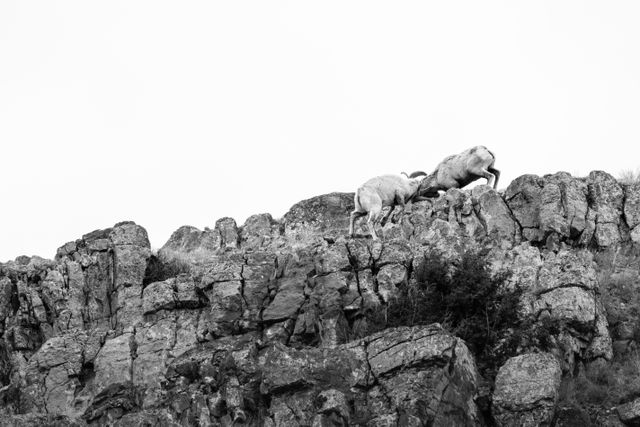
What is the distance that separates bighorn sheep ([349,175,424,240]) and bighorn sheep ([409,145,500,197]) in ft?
4.60

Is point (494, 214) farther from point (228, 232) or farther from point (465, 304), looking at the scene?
point (228, 232)

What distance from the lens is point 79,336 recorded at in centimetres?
3684

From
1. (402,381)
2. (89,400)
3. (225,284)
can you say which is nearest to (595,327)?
(402,381)

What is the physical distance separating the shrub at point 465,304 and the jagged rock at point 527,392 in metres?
2.56

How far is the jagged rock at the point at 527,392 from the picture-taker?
96.5ft

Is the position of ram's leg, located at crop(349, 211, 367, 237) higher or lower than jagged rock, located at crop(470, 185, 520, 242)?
higher

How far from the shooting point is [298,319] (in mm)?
Answer: 35438

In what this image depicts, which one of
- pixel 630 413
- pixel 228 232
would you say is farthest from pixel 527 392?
pixel 228 232

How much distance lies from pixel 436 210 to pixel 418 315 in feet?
26.9

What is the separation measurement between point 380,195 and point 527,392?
13.5 metres

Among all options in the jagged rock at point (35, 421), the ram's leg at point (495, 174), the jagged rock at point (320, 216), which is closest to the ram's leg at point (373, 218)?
the jagged rock at point (320, 216)

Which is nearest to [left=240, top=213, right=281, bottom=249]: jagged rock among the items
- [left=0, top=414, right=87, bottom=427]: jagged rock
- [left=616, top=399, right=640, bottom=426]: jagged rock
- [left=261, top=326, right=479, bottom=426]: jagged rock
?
[left=0, top=414, right=87, bottom=427]: jagged rock

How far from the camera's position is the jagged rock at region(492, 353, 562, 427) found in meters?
29.4

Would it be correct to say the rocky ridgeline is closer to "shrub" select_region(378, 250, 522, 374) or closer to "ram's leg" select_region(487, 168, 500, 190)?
"shrub" select_region(378, 250, 522, 374)
